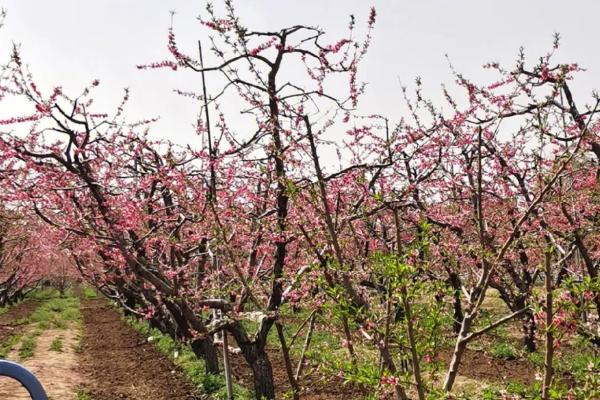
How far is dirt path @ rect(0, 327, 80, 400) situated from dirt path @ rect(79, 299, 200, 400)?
318 millimetres

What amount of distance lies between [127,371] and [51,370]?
1.94 meters

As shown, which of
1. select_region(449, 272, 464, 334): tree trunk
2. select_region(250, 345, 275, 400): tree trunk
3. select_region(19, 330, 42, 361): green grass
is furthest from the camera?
select_region(19, 330, 42, 361): green grass

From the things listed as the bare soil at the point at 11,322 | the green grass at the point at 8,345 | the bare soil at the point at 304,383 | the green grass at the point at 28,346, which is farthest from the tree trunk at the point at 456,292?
the bare soil at the point at 11,322

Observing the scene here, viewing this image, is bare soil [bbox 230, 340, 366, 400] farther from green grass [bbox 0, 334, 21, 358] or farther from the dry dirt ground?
green grass [bbox 0, 334, 21, 358]

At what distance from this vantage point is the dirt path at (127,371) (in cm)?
1029

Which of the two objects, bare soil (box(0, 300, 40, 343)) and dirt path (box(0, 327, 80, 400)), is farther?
bare soil (box(0, 300, 40, 343))

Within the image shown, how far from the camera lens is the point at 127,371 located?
Result: 12.5 metres

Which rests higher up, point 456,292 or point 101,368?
point 456,292

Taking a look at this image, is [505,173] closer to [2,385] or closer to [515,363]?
[515,363]

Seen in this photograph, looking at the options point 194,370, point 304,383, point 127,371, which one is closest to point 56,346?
point 127,371

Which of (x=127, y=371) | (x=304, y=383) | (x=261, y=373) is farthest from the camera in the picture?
(x=127, y=371)

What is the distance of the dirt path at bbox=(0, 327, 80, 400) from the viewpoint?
34.3ft

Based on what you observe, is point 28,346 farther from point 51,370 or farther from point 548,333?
point 548,333

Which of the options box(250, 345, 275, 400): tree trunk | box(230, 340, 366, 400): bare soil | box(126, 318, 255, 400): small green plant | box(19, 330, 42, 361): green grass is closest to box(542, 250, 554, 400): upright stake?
box(230, 340, 366, 400): bare soil
